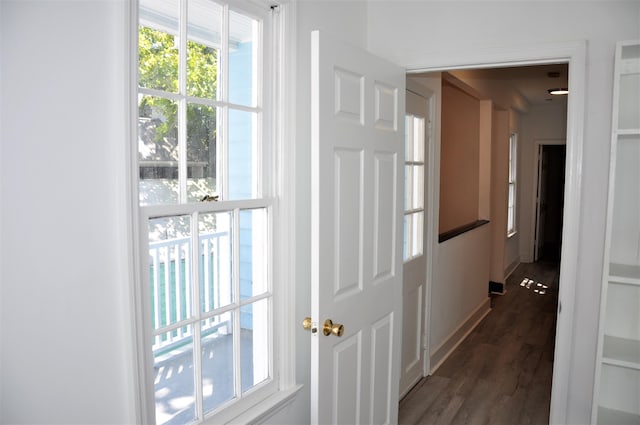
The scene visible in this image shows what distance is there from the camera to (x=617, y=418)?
230 centimetres

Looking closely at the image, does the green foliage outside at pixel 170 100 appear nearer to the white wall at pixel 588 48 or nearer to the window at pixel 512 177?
the white wall at pixel 588 48

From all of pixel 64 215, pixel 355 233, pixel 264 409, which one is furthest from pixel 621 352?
pixel 64 215

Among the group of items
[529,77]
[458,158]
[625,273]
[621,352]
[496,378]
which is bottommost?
[496,378]

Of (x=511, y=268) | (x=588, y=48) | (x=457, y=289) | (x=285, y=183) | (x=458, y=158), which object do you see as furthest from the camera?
(x=511, y=268)

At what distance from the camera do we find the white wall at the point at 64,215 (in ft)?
4.01

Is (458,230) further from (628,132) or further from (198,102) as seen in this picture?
(198,102)

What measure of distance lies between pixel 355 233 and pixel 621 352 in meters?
1.34

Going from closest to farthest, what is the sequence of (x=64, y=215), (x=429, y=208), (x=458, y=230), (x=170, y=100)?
(x=64, y=215) < (x=170, y=100) < (x=429, y=208) < (x=458, y=230)

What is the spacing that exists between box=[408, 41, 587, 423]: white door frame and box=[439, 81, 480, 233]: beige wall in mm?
2402

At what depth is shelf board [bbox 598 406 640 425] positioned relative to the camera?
2.28 meters

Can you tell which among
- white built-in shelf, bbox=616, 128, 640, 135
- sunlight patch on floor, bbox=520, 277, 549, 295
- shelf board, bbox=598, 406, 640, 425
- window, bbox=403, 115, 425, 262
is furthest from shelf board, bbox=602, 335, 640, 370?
sunlight patch on floor, bbox=520, 277, 549, 295

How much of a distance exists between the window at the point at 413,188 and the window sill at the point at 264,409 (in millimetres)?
1511

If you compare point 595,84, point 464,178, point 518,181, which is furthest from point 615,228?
point 518,181

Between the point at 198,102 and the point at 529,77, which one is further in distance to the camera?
the point at 529,77
